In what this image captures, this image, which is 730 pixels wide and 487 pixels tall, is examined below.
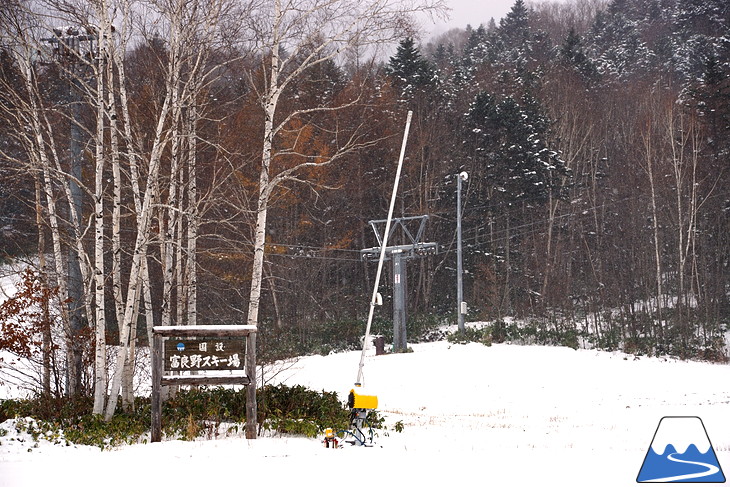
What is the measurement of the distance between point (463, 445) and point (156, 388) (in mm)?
3826

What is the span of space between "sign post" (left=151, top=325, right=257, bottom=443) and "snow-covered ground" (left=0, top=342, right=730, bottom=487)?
22.7 inches

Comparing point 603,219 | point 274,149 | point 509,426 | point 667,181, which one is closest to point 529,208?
point 603,219

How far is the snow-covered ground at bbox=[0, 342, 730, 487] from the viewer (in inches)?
287

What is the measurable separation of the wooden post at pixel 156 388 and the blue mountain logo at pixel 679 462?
5591 millimetres

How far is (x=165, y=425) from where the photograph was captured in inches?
390

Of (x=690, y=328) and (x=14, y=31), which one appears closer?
(x=14, y=31)

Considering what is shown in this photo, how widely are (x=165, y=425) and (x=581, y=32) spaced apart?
56.8 meters

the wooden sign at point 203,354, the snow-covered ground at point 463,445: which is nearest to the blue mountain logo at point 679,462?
the snow-covered ground at point 463,445

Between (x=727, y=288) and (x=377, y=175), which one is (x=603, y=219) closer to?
(x=727, y=288)

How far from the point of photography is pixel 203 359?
945cm

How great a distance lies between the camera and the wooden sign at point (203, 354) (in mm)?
9422

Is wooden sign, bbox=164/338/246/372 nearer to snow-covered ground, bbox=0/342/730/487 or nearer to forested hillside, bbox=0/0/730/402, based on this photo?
snow-covered ground, bbox=0/342/730/487

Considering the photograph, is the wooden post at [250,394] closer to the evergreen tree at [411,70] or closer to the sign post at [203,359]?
the sign post at [203,359]

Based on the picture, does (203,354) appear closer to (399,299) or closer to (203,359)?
(203,359)
